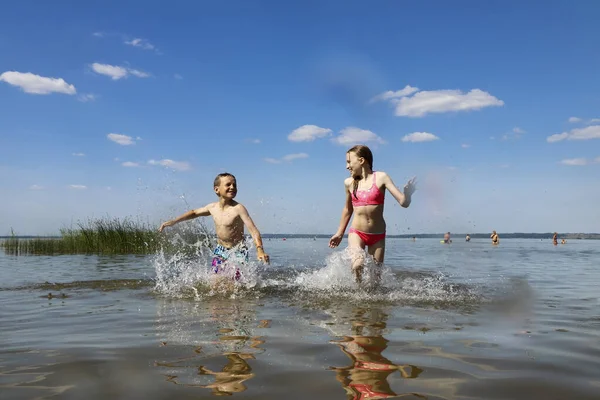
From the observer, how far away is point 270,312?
5.46 m

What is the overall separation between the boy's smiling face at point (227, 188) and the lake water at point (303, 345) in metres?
1.65

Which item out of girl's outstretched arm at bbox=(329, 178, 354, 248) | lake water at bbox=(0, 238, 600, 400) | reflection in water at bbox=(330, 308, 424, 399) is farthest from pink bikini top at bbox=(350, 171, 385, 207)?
reflection in water at bbox=(330, 308, 424, 399)

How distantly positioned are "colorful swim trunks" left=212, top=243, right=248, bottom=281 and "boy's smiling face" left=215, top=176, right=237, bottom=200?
0.85 metres

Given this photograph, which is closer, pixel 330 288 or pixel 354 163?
pixel 354 163

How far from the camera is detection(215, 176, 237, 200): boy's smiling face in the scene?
7.79 metres

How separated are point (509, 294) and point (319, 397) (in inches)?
227

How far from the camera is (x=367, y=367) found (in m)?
3.03

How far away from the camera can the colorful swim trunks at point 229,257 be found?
24.8ft

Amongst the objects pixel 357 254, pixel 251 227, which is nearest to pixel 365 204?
pixel 357 254

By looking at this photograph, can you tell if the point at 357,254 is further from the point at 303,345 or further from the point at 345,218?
the point at 303,345

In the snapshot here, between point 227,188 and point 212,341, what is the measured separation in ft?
13.8

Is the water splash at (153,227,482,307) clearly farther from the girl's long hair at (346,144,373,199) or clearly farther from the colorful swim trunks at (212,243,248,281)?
the girl's long hair at (346,144,373,199)

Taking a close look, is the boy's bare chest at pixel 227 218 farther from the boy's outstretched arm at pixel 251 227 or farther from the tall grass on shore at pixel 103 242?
the tall grass on shore at pixel 103 242

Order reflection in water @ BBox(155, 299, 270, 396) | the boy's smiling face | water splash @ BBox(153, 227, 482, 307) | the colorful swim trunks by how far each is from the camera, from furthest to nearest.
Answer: the boy's smiling face < the colorful swim trunks < water splash @ BBox(153, 227, 482, 307) < reflection in water @ BBox(155, 299, 270, 396)
